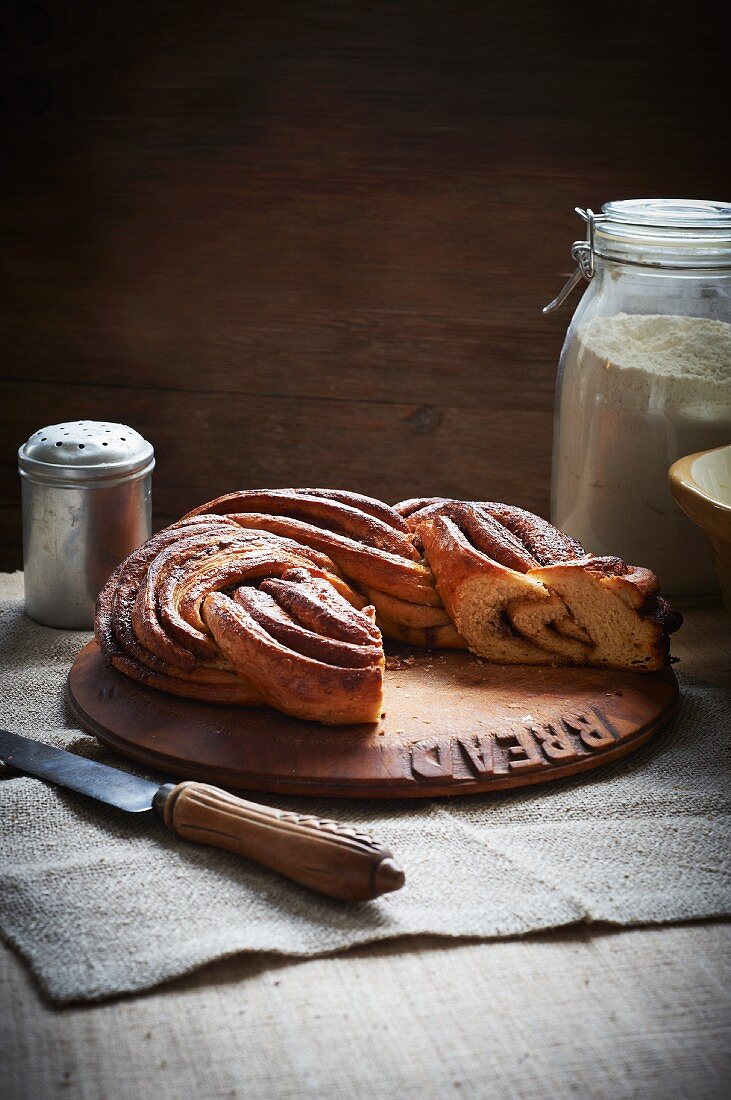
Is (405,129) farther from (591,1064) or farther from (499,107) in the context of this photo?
(591,1064)

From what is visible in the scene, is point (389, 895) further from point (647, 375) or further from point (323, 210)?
point (323, 210)

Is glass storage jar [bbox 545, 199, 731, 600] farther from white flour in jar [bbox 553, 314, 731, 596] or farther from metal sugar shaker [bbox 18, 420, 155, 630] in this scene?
metal sugar shaker [bbox 18, 420, 155, 630]

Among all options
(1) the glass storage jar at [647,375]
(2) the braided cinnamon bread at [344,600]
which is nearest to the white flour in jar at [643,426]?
(1) the glass storage jar at [647,375]

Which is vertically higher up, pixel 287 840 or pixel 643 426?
pixel 643 426

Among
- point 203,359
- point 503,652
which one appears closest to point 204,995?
point 503,652

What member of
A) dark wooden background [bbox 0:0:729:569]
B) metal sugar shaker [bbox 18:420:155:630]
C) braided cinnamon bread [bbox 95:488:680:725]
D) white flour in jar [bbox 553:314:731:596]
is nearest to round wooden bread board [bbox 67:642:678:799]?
braided cinnamon bread [bbox 95:488:680:725]

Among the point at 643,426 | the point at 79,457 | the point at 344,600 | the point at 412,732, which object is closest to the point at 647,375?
the point at 643,426

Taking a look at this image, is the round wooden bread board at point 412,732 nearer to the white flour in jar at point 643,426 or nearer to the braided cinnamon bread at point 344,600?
the braided cinnamon bread at point 344,600
